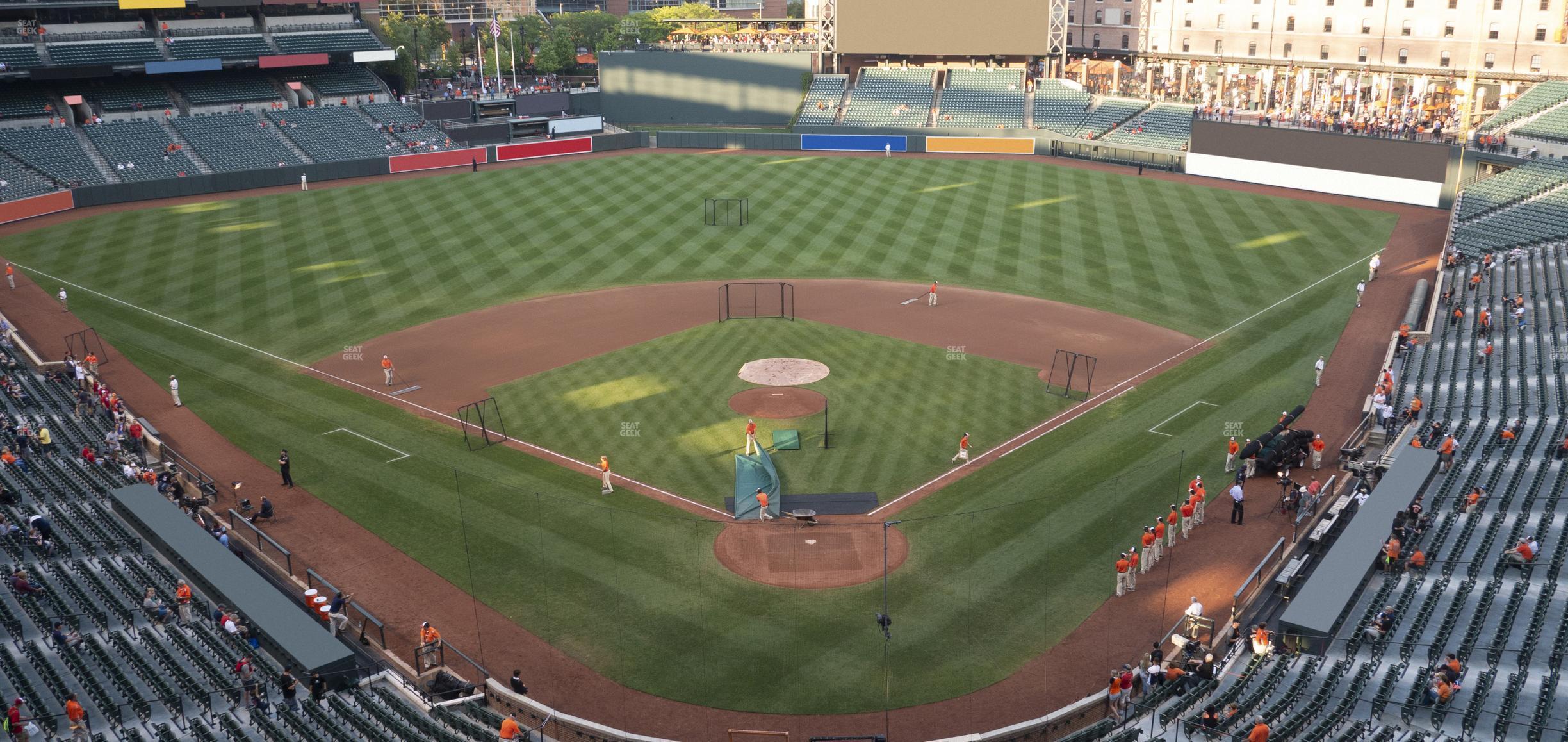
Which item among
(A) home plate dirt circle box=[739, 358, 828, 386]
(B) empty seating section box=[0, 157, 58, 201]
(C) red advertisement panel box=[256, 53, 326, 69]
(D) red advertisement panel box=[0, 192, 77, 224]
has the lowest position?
(A) home plate dirt circle box=[739, 358, 828, 386]

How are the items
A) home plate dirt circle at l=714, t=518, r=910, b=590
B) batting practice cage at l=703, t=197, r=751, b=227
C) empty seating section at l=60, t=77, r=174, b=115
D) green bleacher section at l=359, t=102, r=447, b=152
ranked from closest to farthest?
home plate dirt circle at l=714, t=518, r=910, b=590
batting practice cage at l=703, t=197, r=751, b=227
empty seating section at l=60, t=77, r=174, b=115
green bleacher section at l=359, t=102, r=447, b=152

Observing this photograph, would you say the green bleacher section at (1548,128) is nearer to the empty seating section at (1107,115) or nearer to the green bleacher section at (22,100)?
the empty seating section at (1107,115)

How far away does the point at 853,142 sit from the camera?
8556 cm

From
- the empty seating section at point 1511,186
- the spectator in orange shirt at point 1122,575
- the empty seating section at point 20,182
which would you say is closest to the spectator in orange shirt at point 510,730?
the spectator in orange shirt at point 1122,575

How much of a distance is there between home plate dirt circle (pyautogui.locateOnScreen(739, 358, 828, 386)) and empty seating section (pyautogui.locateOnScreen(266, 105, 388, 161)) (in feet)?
150

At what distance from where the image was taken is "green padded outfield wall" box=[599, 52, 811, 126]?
3780 inches

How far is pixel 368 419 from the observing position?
39344 millimetres

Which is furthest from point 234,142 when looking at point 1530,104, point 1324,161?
point 1530,104

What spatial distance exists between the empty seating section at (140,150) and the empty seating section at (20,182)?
4100 millimetres

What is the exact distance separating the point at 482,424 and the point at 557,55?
88.3 meters

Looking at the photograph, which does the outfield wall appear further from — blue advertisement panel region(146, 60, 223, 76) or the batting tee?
blue advertisement panel region(146, 60, 223, 76)

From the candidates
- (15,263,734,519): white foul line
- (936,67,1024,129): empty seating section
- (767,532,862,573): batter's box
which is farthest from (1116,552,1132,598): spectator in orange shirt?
(936,67,1024,129): empty seating section

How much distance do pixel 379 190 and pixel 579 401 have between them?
38177 millimetres

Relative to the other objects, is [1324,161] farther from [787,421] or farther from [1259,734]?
[1259,734]
